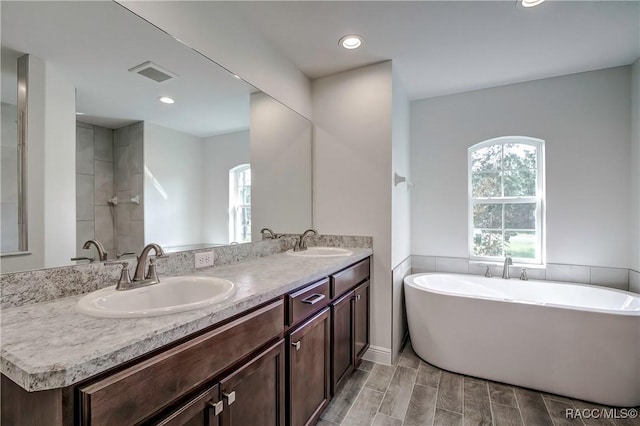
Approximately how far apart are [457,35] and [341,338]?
233cm

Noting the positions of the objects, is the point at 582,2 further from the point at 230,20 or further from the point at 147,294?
the point at 147,294

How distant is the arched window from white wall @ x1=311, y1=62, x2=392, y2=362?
134 centimetres

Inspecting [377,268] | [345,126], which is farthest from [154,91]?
[377,268]

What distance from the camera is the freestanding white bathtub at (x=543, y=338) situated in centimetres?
182

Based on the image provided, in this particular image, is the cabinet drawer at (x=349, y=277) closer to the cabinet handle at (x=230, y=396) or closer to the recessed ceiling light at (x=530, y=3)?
→ the cabinet handle at (x=230, y=396)

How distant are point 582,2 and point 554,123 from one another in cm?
127

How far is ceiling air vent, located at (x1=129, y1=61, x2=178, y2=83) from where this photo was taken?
1367mm

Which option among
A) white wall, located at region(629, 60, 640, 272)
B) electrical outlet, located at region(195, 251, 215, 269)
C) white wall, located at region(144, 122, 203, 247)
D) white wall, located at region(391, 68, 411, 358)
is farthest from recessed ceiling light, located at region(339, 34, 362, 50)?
white wall, located at region(629, 60, 640, 272)

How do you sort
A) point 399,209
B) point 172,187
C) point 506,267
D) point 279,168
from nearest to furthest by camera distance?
point 172,187, point 279,168, point 399,209, point 506,267

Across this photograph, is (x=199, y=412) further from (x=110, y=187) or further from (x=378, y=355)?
(x=378, y=355)

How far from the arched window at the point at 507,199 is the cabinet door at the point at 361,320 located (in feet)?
4.95

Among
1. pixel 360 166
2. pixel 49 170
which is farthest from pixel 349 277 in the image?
pixel 49 170

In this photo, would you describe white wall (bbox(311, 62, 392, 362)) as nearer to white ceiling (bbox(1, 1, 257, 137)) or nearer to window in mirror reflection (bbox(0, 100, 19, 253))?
white ceiling (bbox(1, 1, 257, 137))

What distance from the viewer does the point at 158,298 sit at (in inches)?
48.3
